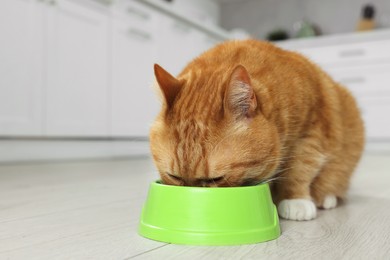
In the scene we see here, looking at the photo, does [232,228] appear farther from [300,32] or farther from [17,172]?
[300,32]

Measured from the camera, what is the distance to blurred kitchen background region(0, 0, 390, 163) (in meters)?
2.60

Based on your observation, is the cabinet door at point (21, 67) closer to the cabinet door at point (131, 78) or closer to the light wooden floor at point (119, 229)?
the cabinet door at point (131, 78)

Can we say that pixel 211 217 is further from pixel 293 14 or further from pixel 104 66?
pixel 293 14

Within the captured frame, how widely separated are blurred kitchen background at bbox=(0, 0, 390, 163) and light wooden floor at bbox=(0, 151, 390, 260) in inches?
15.5

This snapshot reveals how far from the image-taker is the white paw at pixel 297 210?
1.17 meters

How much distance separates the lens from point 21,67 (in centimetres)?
259

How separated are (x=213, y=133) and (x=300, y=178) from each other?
1.25 ft

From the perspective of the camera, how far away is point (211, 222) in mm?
909

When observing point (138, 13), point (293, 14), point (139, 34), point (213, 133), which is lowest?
point (213, 133)

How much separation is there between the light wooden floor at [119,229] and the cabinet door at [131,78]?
1.58 meters

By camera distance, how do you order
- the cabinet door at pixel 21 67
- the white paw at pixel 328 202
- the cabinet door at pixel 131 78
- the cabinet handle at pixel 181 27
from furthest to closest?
the cabinet handle at pixel 181 27
the cabinet door at pixel 131 78
the cabinet door at pixel 21 67
the white paw at pixel 328 202

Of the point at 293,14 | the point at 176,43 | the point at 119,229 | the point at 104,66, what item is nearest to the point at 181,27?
the point at 176,43

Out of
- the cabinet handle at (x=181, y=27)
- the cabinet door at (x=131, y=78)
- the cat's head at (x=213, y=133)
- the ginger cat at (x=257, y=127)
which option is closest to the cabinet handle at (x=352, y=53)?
the cabinet handle at (x=181, y=27)

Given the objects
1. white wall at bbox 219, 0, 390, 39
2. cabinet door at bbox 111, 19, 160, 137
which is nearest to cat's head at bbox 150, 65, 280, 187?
cabinet door at bbox 111, 19, 160, 137
